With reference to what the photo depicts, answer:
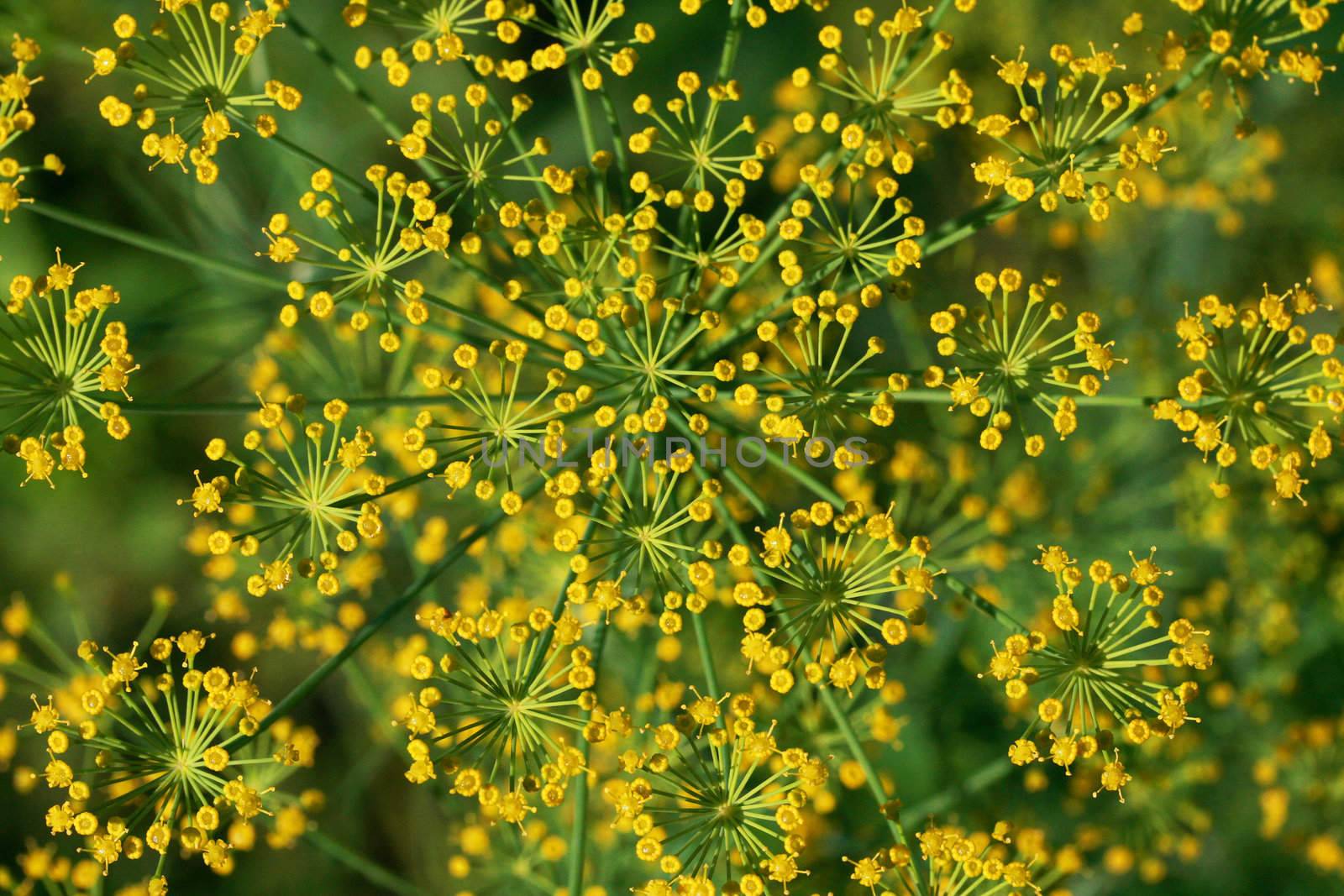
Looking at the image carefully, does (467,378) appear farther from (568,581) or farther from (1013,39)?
(1013,39)

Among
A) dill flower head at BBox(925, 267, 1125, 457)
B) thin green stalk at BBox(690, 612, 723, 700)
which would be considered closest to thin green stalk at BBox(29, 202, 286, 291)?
thin green stalk at BBox(690, 612, 723, 700)

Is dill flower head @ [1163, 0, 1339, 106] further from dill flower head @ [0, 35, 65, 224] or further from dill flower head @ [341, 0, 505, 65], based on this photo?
dill flower head @ [0, 35, 65, 224]

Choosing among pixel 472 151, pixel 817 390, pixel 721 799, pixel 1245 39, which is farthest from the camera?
pixel 1245 39

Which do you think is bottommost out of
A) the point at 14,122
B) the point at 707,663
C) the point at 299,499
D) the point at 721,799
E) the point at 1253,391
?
the point at 721,799

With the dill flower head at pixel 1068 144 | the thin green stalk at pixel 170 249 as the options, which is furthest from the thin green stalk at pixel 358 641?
the dill flower head at pixel 1068 144

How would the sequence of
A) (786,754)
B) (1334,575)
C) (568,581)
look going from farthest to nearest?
(1334,575)
(568,581)
(786,754)

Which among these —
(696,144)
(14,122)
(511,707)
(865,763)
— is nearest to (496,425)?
(511,707)

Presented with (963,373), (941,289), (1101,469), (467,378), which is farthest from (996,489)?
(467,378)

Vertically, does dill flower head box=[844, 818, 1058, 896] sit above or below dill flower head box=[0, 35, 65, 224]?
below

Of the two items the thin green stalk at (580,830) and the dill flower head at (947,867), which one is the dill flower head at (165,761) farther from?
the dill flower head at (947,867)

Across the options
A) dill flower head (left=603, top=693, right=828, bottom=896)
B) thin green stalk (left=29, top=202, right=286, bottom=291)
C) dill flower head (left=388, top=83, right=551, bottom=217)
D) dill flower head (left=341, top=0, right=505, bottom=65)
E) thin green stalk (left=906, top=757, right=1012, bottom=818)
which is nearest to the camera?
dill flower head (left=603, top=693, right=828, bottom=896)

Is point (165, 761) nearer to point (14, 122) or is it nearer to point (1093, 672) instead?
point (14, 122)
